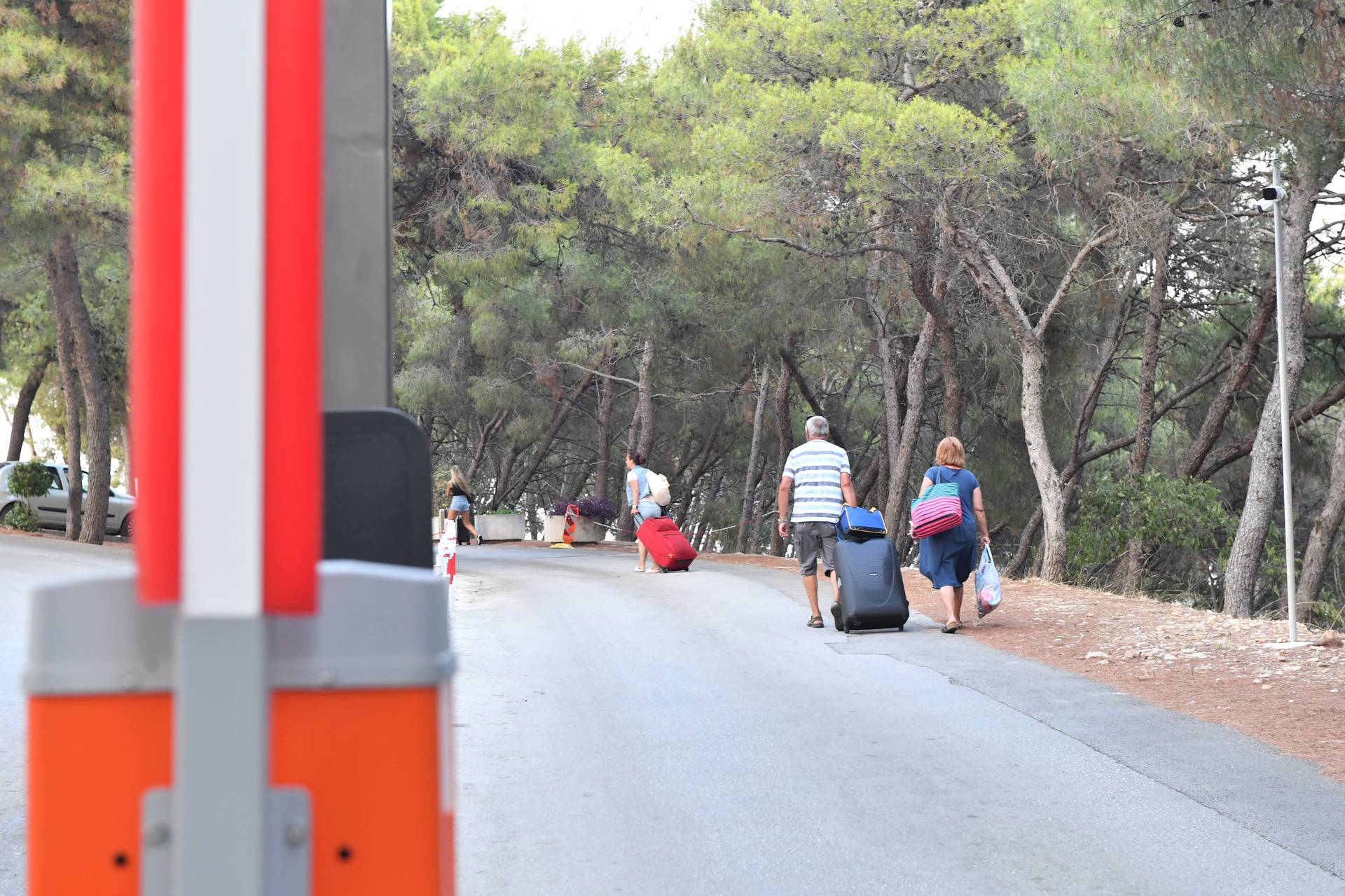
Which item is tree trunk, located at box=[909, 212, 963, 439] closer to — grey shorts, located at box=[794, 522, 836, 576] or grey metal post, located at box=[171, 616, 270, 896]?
grey shorts, located at box=[794, 522, 836, 576]

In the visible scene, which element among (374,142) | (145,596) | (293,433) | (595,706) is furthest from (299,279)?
(595,706)

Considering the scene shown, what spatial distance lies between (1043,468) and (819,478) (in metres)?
8.32

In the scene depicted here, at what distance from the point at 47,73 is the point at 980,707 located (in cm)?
1723

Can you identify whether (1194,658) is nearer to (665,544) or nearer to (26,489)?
(665,544)

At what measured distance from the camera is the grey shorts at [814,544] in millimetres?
13641

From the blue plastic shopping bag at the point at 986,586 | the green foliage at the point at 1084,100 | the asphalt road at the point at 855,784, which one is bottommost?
the asphalt road at the point at 855,784

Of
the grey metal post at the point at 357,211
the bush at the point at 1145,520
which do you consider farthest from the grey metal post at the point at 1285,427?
the grey metal post at the point at 357,211

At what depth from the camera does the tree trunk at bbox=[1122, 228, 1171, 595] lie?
21000mm

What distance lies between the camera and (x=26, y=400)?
3603cm

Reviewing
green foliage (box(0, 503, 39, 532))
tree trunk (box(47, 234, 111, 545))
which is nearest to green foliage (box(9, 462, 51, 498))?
green foliage (box(0, 503, 39, 532))

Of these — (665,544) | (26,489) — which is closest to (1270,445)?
(665,544)

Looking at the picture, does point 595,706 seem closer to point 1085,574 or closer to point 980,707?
point 980,707

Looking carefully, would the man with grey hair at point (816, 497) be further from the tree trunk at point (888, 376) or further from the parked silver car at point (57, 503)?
the parked silver car at point (57, 503)

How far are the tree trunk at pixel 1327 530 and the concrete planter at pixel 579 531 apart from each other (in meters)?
16.8
